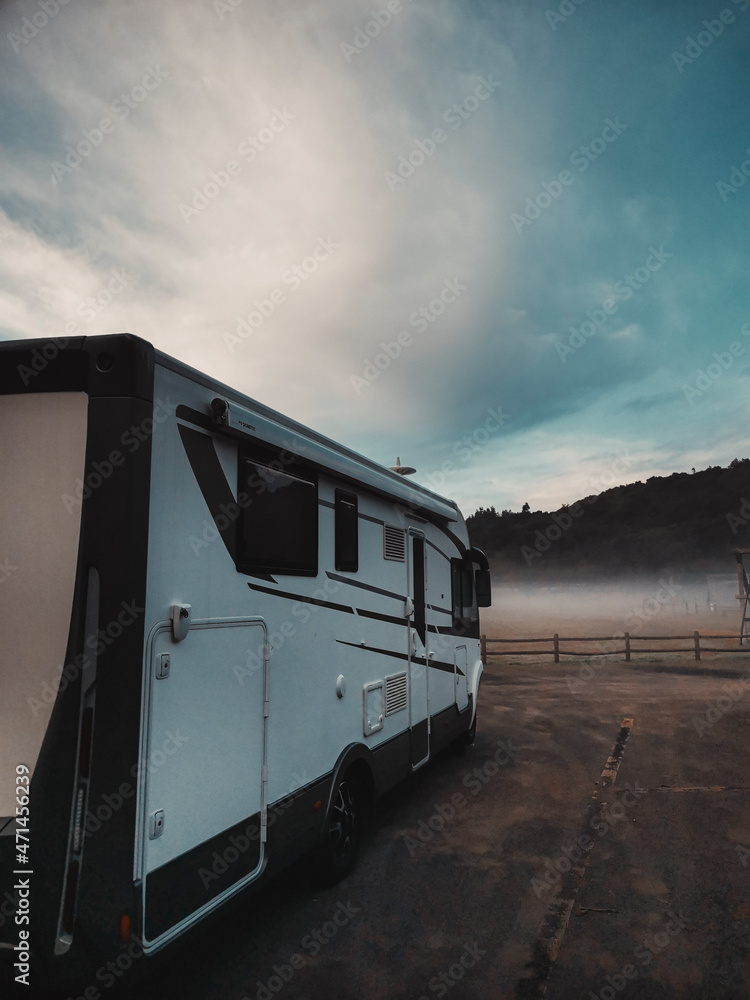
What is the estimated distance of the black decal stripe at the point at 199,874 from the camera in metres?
2.74

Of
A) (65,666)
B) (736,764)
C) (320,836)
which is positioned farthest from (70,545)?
(736,764)

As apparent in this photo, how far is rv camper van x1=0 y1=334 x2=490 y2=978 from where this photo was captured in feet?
8.35

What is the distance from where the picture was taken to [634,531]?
134125 millimetres

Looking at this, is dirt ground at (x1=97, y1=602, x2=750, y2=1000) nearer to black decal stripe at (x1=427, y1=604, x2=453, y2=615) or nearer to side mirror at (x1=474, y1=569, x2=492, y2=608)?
black decal stripe at (x1=427, y1=604, x2=453, y2=615)

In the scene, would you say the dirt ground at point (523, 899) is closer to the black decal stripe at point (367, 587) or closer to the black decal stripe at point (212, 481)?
the black decal stripe at point (212, 481)

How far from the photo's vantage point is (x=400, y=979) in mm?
3502

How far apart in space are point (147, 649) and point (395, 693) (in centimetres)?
324

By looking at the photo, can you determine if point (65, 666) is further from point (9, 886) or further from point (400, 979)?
point (400, 979)

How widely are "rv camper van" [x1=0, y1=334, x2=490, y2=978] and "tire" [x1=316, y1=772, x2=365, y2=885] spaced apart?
212 mm

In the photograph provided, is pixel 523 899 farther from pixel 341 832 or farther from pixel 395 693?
pixel 395 693

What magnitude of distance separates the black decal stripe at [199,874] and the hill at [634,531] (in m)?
103
